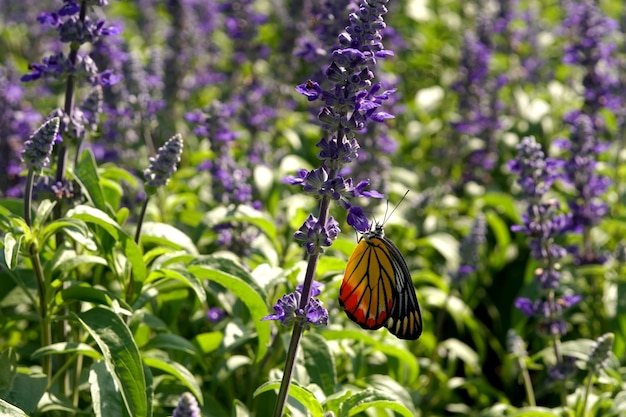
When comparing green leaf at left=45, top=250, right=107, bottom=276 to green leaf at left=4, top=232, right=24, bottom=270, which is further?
green leaf at left=45, top=250, right=107, bottom=276

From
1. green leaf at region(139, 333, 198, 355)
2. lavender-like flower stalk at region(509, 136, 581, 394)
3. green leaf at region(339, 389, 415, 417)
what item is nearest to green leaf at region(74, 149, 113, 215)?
green leaf at region(139, 333, 198, 355)

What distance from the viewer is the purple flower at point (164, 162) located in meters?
4.15

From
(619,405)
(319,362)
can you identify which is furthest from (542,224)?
(319,362)

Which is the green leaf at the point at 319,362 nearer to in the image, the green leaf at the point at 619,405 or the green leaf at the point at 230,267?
the green leaf at the point at 230,267

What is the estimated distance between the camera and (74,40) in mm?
4477

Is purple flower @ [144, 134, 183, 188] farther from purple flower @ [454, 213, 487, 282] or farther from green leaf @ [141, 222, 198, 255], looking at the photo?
purple flower @ [454, 213, 487, 282]

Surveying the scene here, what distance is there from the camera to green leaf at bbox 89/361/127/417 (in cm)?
400

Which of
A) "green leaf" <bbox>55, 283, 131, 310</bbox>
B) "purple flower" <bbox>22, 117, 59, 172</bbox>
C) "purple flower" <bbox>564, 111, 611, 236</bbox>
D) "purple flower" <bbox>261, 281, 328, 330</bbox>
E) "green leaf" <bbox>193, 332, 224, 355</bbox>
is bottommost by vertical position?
"purple flower" <bbox>261, 281, 328, 330</bbox>

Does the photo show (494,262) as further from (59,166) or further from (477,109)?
(59,166)

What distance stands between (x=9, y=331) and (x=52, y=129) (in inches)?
82.8

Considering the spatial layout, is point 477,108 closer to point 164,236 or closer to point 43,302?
point 164,236

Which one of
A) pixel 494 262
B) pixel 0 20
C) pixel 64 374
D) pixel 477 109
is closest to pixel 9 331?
pixel 64 374

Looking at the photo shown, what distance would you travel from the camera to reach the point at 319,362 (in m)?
4.70

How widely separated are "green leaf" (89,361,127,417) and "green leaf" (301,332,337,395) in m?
1.10
